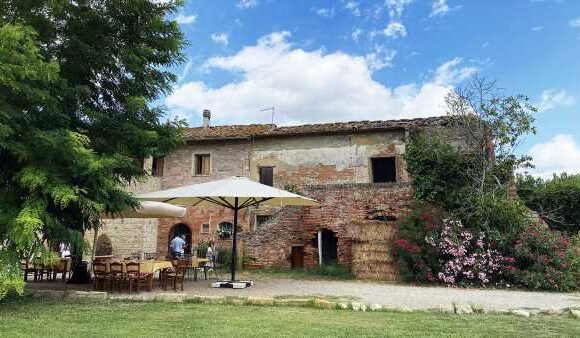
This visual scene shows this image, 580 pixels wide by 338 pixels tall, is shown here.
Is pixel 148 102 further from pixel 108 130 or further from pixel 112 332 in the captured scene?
pixel 112 332

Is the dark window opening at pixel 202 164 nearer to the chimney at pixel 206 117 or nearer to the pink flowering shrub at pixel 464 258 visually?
the chimney at pixel 206 117

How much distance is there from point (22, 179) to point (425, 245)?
31.5ft

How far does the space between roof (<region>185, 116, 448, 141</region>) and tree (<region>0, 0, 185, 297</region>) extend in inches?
422

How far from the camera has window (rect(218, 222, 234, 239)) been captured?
20297 millimetres

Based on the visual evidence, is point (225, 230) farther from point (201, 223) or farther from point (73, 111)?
point (73, 111)

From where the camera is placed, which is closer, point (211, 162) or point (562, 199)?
point (562, 199)

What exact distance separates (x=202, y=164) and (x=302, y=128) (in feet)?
18.1

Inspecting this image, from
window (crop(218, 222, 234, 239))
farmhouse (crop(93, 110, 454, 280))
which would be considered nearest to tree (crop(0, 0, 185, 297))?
farmhouse (crop(93, 110, 454, 280))

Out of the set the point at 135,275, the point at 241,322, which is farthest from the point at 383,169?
the point at 241,322

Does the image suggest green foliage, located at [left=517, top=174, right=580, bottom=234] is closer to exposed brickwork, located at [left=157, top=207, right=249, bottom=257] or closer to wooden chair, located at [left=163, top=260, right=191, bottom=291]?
exposed brickwork, located at [left=157, top=207, right=249, bottom=257]

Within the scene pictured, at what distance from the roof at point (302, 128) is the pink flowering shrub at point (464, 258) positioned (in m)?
7.04

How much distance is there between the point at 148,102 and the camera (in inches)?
381

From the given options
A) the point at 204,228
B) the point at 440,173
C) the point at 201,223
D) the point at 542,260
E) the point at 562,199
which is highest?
the point at 440,173

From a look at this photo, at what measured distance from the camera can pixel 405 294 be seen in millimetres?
9344
